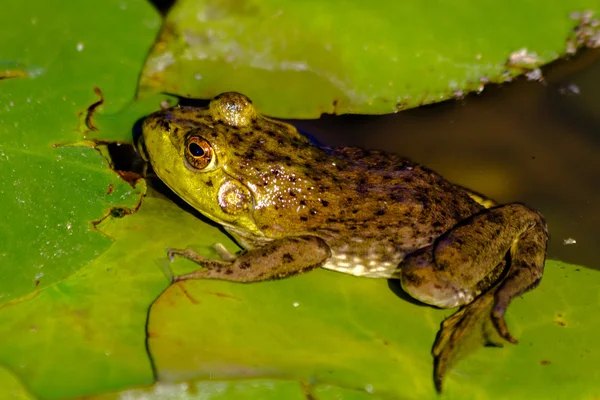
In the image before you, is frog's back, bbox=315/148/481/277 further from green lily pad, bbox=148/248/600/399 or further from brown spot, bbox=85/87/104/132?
brown spot, bbox=85/87/104/132

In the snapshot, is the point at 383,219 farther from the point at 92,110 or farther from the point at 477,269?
the point at 92,110

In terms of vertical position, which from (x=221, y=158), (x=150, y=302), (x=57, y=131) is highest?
(x=221, y=158)

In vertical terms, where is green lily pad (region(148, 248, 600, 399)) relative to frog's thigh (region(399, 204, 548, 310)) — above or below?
below

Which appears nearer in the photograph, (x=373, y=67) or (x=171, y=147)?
(x=171, y=147)

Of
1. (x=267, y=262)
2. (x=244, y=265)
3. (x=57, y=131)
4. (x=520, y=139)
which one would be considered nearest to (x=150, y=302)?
(x=244, y=265)

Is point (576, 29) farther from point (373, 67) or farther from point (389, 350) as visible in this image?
point (389, 350)

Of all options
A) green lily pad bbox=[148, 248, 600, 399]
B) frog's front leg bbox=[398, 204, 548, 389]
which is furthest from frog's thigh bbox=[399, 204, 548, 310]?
green lily pad bbox=[148, 248, 600, 399]

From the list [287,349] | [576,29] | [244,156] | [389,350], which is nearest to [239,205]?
[244,156]
